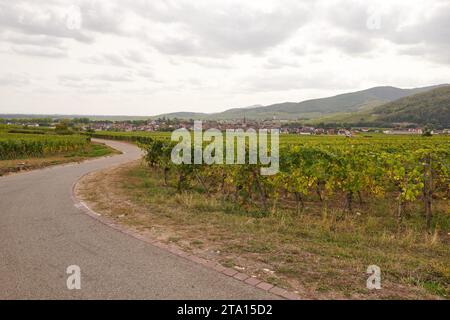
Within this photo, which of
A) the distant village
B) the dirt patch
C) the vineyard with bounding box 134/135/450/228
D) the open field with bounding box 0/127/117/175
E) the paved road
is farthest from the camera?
the distant village

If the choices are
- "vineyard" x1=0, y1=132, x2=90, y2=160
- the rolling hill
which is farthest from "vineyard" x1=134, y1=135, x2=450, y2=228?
the rolling hill

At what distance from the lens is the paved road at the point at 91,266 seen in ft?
14.3

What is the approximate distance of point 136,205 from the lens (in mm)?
9875

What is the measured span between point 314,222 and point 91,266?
18.2 feet

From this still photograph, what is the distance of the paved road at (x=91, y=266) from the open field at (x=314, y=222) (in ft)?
2.23

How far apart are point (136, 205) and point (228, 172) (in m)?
3.50

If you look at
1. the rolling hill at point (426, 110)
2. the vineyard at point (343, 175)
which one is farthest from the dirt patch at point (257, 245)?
the rolling hill at point (426, 110)

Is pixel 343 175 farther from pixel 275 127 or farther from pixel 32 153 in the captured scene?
pixel 275 127

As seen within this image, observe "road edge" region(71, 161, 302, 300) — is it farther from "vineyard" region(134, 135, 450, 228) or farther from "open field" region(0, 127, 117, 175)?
"open field" region(0, 127, 117, 175)

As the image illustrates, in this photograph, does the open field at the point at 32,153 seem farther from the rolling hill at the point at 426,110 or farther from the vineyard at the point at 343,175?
the rolling hill at the point at 426,110

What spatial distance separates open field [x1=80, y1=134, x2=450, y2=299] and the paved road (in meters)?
0.68

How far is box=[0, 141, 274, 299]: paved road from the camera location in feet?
14.3

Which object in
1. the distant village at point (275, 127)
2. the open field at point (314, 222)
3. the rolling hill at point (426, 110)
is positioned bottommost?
the open field at point (314, 222)
